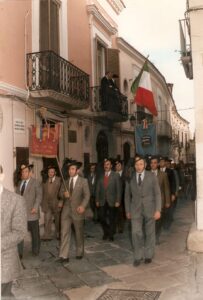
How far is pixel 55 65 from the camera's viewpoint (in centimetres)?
1167

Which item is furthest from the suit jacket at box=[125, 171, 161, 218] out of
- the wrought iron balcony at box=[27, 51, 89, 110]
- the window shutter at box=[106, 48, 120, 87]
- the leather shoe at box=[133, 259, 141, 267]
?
the window shutter at box=[106, 48, 120, 87]

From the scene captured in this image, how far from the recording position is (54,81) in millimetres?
11469

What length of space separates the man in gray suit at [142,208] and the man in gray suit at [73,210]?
764 millimetres

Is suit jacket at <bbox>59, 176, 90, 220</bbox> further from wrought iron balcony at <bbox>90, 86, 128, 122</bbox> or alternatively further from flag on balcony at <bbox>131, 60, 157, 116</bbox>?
wrought iron balcony at <bbox>90, 86, 128, 122</bbox>

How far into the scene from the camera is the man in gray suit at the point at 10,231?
3549 millimetres

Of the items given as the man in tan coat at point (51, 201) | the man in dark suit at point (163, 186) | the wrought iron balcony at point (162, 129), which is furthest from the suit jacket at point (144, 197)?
the wrought iron balcony at point (162, 129)

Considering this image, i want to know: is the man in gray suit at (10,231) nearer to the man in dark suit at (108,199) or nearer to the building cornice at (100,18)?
the man in dark suit at (108,199)

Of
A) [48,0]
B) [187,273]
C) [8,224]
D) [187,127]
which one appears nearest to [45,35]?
[48,0]

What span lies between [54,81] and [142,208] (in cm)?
561

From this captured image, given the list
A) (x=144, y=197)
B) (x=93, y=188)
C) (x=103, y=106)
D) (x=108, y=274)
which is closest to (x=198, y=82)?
(x=144, y=197)

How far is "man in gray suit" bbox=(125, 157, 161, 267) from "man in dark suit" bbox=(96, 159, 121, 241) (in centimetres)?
206

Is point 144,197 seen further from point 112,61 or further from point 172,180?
point 112,61

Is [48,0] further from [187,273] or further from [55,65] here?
[187,273]

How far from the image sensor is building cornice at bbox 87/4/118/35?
15086 millimetres
